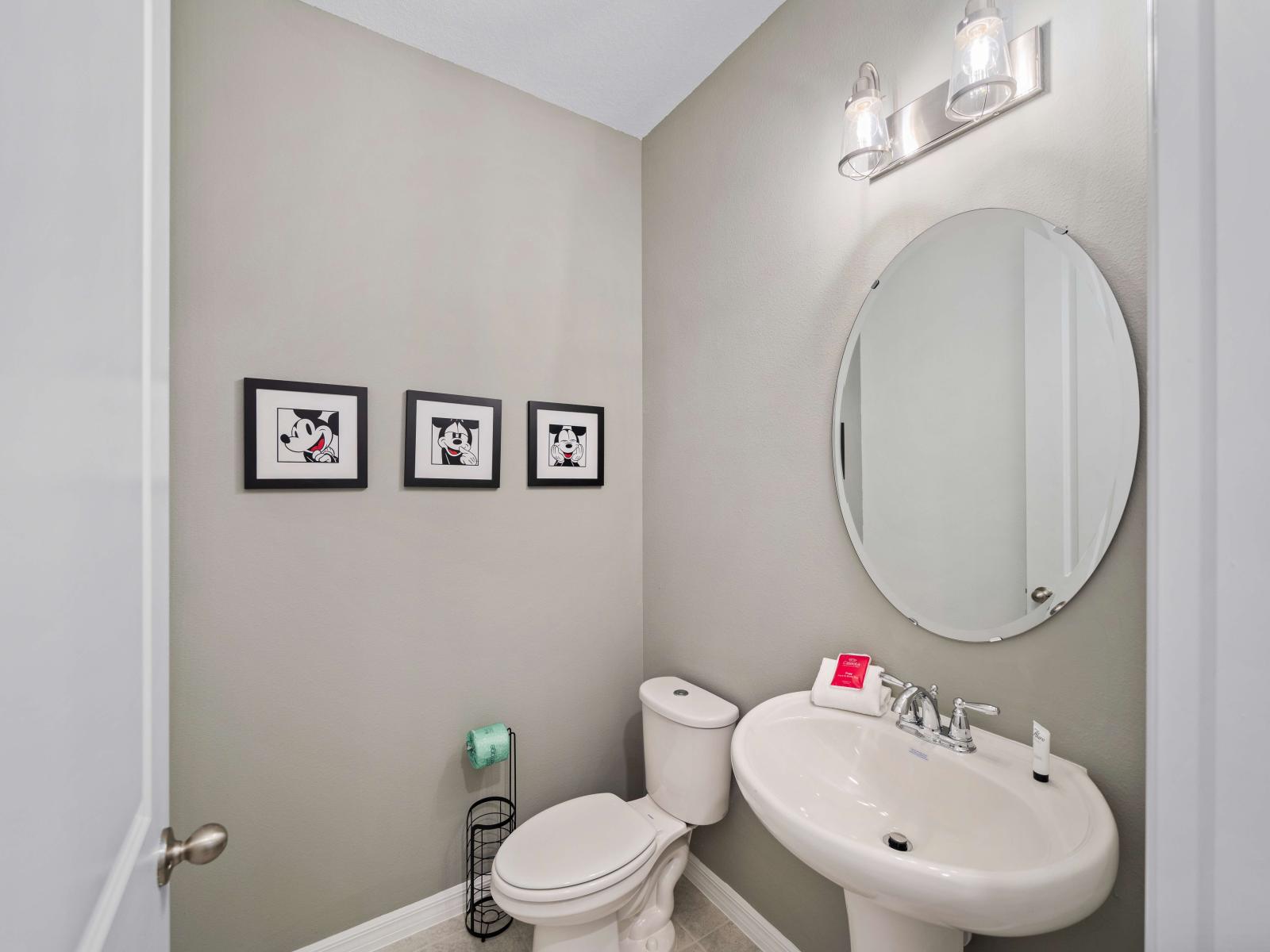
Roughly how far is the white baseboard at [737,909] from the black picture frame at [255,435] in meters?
1.67

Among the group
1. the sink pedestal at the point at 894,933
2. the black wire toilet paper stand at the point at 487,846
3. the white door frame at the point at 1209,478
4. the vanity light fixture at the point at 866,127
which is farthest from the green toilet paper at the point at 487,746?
the vanity light fixture at the point at 866,127

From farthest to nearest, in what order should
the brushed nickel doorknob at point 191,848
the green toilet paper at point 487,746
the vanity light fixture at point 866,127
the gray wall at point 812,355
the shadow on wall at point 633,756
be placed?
the shadow on wall at point 633,756 → the green toilet paper at point 487,746 → the vanity light fixture at point 866,127 → the gray wall at point 812,355 → the brushed nickel doorknob at point 191,848

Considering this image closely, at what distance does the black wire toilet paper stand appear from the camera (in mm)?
1700

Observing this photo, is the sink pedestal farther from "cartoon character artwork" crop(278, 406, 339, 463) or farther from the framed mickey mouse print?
"cartoon character artwork" crop(278, 406, 339, 463)

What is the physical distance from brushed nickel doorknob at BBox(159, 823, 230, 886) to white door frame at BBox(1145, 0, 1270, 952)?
86 centimetres

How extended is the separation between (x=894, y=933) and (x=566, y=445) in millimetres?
1527

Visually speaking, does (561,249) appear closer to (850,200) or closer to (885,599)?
(850,200)

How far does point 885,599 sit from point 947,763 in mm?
356

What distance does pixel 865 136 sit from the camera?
1.21m

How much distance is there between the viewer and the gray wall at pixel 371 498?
143cm

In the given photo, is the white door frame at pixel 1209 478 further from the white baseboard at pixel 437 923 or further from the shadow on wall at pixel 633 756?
the shadow on wall at pixel 633 756

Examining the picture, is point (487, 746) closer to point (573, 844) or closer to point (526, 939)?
point (573, 844)

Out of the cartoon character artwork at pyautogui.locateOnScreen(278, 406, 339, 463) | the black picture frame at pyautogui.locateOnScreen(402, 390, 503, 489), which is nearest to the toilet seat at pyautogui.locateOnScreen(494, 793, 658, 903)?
the black picture frame at pyautogui.locateOnScreen(402, 390, 503, 489)

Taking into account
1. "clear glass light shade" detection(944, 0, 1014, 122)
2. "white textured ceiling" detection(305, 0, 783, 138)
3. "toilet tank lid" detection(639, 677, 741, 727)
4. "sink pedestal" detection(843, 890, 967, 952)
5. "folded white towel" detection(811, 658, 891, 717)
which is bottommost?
"sink pedestal" detection(843, 890, 967, 952)
